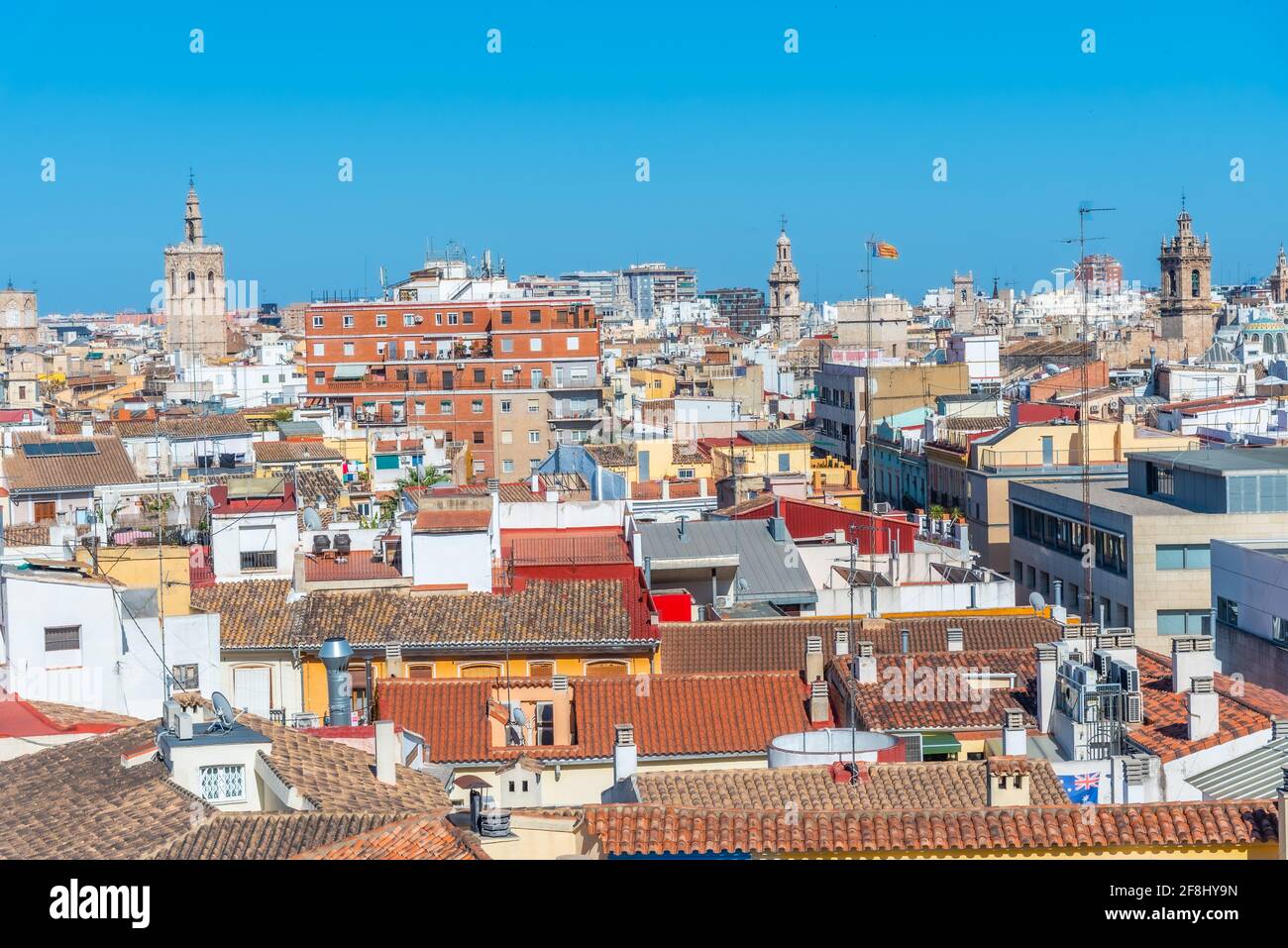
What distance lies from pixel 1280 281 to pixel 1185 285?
172 feet

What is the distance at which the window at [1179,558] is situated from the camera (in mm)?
21875

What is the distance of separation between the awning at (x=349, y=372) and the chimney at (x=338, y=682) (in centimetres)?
3382

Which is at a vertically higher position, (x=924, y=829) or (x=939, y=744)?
(x=924, y=829)

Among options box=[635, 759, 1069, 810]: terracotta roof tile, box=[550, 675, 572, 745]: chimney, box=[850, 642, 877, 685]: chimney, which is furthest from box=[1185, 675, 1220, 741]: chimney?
box=[550, 675, 572, 745]: chimney

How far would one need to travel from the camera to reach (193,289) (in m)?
96.4

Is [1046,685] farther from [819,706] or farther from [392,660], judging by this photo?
[392,660]

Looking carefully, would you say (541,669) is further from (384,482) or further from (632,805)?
(384,482)

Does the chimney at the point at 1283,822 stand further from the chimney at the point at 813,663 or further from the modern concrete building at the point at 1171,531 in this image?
the modern concrete building at the point at 1171,531

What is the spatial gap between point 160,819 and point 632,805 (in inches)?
87.2

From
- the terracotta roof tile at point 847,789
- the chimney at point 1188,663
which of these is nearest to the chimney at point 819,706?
the chimney at point 1188,663

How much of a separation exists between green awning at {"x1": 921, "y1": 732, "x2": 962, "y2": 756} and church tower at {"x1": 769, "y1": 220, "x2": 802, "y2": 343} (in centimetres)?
10009

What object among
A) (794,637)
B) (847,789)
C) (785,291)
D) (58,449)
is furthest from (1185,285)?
(847,789)

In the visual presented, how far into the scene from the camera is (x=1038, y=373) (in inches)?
2253

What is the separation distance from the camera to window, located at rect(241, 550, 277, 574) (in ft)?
59.0
